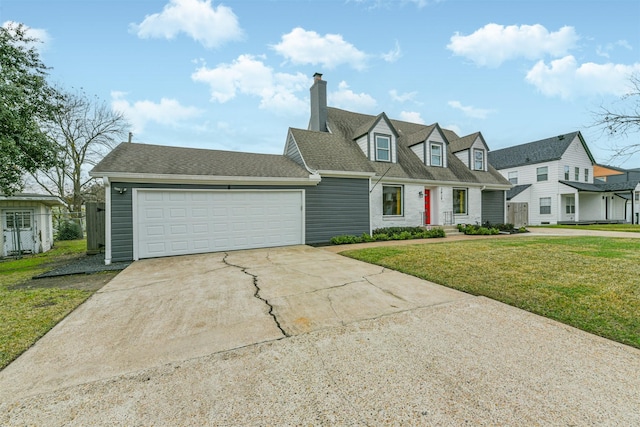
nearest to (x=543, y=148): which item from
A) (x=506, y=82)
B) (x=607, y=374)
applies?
(x=506, y=82)

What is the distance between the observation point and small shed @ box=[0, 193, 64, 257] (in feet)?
32.5

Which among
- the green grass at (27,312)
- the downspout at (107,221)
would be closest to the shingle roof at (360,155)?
the downspout at (107,221)

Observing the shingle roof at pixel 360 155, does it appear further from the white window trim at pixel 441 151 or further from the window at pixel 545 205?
the window at pixel 545 205

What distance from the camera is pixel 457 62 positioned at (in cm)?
1325

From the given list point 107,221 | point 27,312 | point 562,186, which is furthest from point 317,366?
point 562,186

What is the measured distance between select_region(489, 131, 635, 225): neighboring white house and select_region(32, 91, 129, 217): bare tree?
3127cm

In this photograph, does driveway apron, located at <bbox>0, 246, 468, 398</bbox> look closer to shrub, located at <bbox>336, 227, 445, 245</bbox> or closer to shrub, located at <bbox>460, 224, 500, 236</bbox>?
shrub, located at <bbox>336, 227, 445, 245</bbox>

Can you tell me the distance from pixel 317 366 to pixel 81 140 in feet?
75.9

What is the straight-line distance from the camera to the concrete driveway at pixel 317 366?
66.2 inches

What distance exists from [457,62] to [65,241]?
24161mm

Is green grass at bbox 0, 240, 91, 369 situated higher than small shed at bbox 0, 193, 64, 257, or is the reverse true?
small shed at bbox 0, 193, 64, 257

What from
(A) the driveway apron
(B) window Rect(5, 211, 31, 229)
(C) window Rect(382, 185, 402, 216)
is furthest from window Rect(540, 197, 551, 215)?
(B) window Rect(5, 211, 31, 229)

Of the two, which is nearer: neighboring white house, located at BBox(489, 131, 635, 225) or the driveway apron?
the driveway apron

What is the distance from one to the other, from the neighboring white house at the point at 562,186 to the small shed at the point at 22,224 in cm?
2974
